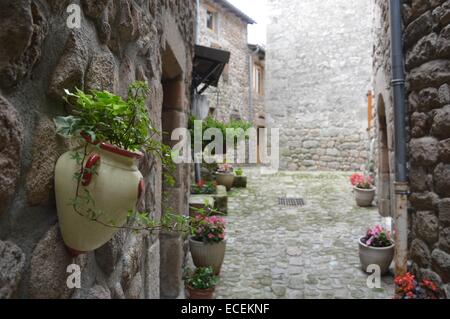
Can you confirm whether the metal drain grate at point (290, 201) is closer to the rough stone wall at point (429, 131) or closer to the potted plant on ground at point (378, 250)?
the potted plant on ground at point (378, 250)

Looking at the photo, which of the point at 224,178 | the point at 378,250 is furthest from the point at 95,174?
the point at 224,178

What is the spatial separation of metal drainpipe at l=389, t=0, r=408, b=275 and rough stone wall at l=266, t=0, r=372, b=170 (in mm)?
8378

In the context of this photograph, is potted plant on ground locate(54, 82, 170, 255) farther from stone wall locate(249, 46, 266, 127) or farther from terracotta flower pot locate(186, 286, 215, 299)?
stone wall locate(249, 46, 266, 127)

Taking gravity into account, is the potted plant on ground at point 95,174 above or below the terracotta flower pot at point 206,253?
above

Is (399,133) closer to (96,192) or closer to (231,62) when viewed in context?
(96,192)

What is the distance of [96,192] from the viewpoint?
2.51 ft

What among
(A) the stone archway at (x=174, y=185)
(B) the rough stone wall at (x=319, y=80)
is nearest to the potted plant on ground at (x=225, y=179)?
(B) the rough stone wall at (x=319, y=80)

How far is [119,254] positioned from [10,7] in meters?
0.78

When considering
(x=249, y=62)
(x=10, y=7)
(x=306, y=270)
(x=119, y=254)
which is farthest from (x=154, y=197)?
(x=249, y=62)

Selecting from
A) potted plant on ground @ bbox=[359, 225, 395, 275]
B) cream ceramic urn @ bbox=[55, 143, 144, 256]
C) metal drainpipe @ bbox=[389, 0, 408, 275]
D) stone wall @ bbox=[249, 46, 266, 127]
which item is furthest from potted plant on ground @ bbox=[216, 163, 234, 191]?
cream ceramic urn @ bbox=[55, 143, 144, 256]

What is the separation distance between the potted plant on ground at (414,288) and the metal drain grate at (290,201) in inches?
170

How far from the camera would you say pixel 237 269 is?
3.79 meters

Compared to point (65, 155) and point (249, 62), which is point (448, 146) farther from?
point (249, 62)

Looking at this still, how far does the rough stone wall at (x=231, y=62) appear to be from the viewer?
12117 mm
